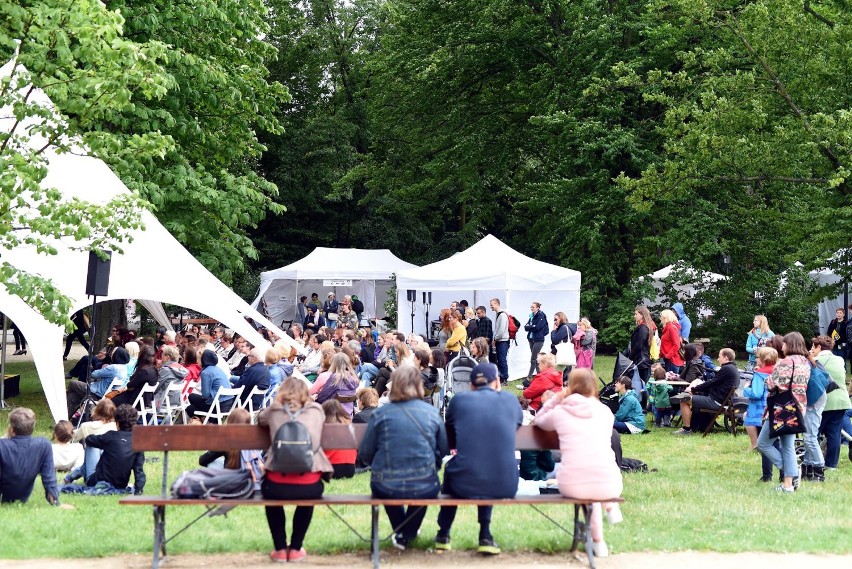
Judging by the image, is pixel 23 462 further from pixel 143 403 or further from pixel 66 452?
pixel 143 403

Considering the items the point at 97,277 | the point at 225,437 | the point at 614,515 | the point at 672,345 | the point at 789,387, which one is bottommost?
the point at 614,515

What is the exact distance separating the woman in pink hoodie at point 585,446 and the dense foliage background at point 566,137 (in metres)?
6.45

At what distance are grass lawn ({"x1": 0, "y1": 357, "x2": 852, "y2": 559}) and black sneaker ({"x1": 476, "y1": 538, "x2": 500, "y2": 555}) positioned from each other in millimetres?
259

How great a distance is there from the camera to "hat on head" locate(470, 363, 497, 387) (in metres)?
6.93

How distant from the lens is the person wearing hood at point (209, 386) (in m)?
12.9

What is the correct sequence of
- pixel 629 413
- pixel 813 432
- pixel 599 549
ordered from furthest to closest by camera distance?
pixel 629 413 < pixel 813 432 < pixel 599 549

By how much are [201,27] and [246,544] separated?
640 inches

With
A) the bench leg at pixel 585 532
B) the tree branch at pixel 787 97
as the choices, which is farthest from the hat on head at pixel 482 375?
the tree branch at pixel 787 97

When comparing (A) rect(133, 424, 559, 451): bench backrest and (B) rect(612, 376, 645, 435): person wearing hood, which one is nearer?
(A) rect(133, 424, 559, 451): bench backrest

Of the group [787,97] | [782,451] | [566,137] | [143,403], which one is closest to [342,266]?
[566,137]

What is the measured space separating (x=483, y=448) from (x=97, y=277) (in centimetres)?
688

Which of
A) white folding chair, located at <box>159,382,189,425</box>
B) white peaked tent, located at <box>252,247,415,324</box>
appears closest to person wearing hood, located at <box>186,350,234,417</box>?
white folding chair, located at <box>159,382,189,425</box>

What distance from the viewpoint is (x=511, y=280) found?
71.7 feet

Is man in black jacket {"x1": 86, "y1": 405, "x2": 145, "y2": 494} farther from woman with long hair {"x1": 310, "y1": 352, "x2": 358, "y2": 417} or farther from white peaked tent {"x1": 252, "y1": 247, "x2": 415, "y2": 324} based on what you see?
white peaked tent {"x1": 252, "y1": 247, "x2": 415, "y2": 324}
